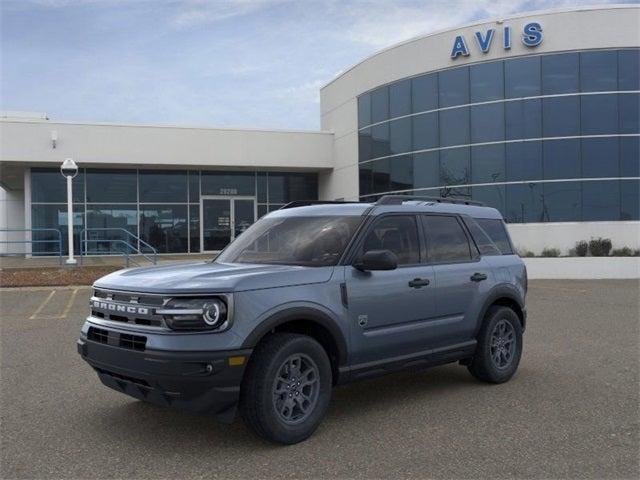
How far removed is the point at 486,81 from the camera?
23.0 m

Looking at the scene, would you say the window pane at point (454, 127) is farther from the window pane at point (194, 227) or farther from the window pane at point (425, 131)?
the window pane at point (194, 227)

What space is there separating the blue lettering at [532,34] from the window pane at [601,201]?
519 cm

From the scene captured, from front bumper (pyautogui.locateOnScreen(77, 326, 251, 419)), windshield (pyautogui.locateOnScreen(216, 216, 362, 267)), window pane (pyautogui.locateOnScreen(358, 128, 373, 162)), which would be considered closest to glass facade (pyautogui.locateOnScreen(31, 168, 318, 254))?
window pane (pyautogui.locateOnScreen(358, 128, 373, 162))

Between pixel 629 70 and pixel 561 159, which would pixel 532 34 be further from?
pixel 561 159

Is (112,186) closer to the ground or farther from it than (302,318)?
farther from it

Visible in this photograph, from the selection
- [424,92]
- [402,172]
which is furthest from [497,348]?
[424,92]

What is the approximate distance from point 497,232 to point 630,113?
17212 mm

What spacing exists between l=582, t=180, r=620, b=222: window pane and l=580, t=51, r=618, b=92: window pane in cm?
329

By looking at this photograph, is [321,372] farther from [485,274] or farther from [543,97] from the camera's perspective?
[543,97]

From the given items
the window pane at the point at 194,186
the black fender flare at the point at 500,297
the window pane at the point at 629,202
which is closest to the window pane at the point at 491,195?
the window pane at the point at 629,202

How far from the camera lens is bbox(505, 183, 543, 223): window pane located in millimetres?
22188

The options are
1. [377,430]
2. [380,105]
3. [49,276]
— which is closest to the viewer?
[377,430]

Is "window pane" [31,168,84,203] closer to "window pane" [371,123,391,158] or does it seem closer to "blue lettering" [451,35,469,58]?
"window pane" [371,123,391,158]

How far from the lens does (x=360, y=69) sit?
27.6m
